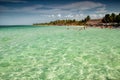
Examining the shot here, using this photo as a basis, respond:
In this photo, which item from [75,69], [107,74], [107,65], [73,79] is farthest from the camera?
[107,65]

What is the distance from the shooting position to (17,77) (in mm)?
8773

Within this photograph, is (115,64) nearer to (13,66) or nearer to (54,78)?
(54,78)

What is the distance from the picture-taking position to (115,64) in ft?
36.0

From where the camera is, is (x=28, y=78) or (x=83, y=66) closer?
(x=28, y=78)

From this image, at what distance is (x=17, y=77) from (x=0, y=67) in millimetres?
2696

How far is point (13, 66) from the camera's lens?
1096 cm

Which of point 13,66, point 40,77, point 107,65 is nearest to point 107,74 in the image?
point 107,65

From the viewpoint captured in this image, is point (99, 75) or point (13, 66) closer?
point (99, 75)

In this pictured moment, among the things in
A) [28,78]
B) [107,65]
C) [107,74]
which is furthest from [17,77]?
[107,65]

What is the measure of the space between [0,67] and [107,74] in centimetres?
725

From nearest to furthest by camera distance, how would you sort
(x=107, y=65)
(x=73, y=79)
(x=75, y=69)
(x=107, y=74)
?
(x=73, y=79) < (x=107, y=74) < (x=75, y=69) < (x=107, y=65)

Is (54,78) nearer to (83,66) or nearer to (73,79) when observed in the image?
(73,79)

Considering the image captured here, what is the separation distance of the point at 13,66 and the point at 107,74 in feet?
21.2

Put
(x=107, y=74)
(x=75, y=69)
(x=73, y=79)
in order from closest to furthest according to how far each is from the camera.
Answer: (x=73, y=79) < (x=107, y=74) < (x=75, y=69)
